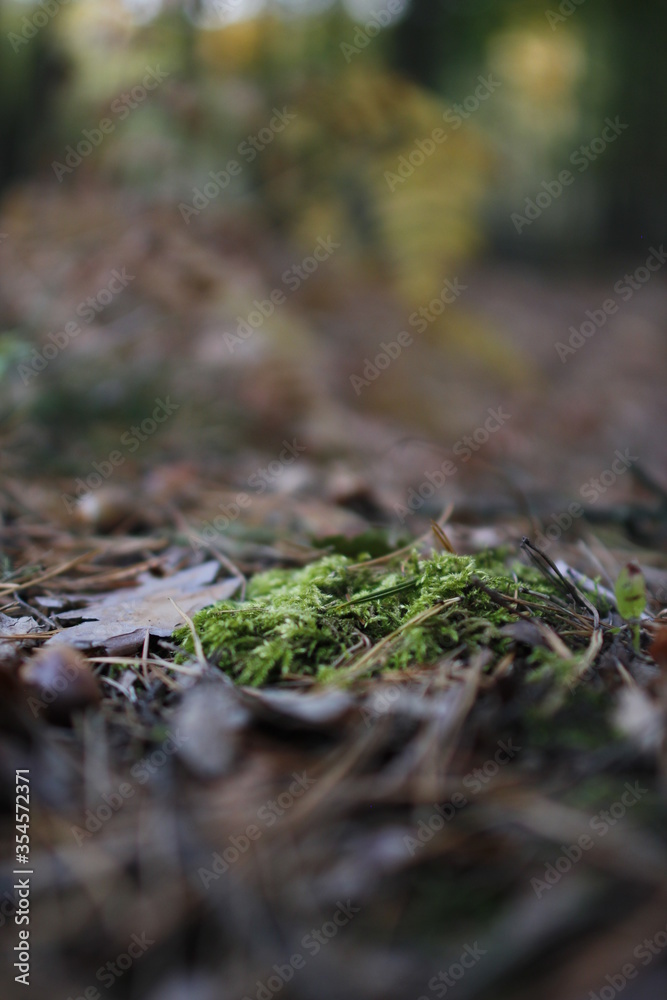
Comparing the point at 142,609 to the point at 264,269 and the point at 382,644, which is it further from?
the point at 264,269

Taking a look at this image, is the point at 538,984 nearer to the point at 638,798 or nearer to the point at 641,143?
the point at 638,798

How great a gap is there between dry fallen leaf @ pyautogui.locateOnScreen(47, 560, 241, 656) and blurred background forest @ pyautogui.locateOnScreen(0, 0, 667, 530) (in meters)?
0.59

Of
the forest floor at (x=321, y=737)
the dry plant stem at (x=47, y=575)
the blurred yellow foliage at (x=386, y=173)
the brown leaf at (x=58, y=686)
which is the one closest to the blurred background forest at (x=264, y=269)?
the blurred yellow foliage at (x=386, y=173)

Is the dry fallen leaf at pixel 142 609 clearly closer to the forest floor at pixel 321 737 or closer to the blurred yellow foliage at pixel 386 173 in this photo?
the forest floor at pixel 321 737

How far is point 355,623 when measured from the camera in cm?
111

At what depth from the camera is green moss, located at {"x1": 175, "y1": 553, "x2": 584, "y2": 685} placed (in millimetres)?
1000

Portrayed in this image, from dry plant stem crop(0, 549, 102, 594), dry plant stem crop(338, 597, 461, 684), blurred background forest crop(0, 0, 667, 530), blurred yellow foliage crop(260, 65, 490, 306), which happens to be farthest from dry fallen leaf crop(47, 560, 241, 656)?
blurred yellow foliage crop(260, 65, 490, 306)

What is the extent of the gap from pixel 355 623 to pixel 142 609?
409 millimetres

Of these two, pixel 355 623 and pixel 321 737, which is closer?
pixel 321 737

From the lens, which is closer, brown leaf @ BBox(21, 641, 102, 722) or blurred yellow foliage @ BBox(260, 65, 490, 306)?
brown leaf @ BBox(21, 641, 102, 722)

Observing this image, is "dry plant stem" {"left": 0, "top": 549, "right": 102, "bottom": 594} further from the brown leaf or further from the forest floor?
the brown leaf

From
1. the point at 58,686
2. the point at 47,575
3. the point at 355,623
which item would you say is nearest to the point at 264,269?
the point at 47,575

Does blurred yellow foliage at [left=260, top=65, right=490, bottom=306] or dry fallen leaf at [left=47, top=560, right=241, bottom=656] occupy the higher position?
blurred yellow foliage at [left=260, top=65, right=490, bottom=306]

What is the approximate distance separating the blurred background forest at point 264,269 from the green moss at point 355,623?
60 centimetres
